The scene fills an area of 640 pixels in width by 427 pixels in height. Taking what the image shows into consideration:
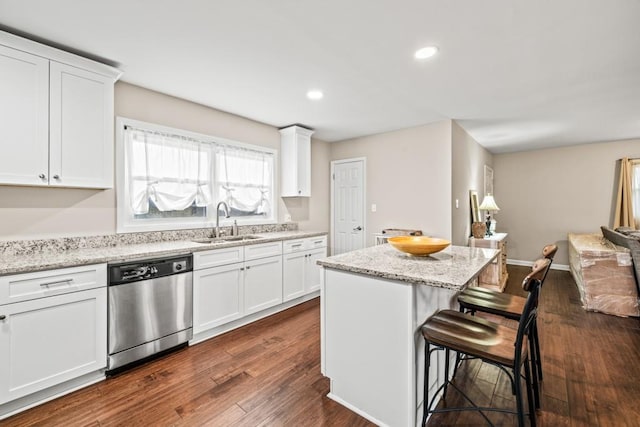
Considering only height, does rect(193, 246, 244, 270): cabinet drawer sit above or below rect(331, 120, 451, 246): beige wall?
below

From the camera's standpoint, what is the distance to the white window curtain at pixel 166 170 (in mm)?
2811

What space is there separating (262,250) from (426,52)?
244cm

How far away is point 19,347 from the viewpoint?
177 centimetres

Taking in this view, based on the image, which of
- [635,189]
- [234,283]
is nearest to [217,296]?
[234,283]

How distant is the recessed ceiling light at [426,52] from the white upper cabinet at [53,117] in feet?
8.07

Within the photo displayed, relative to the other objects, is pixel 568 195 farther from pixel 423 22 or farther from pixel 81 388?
pixel 81 388

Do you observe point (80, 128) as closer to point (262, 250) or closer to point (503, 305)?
point (262, 250)

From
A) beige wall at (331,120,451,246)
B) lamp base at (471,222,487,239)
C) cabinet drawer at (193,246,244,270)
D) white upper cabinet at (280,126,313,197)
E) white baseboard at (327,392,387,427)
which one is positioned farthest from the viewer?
lamp base at (471,222,487,239)

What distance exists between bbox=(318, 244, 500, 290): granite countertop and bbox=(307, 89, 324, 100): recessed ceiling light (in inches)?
68.6

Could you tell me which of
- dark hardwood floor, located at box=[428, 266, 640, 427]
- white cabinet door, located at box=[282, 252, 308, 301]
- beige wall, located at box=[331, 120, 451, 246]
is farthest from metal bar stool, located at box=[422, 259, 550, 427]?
beige wall, located at box=[331, 120, 451, 246]

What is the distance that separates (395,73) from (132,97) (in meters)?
2.49

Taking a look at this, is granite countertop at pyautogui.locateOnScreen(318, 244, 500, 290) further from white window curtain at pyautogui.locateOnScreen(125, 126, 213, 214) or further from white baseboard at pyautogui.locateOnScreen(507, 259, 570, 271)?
white baseboard at pyautogui.locateOnScreen(507, 259, 570, 271)

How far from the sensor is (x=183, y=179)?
3.16 metres

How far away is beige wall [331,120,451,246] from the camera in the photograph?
3934mm
